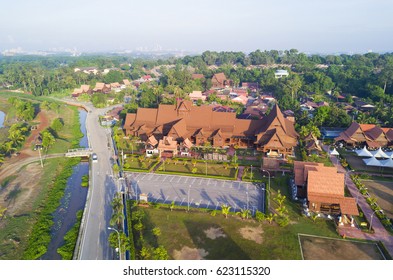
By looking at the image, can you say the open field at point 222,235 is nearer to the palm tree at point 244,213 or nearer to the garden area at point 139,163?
the palm tree at point 244,213

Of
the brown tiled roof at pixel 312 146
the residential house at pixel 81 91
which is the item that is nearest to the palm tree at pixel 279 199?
the brown tiled roof at pixel 312 146

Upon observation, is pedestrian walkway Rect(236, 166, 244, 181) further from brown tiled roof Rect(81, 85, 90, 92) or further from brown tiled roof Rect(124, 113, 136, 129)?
brown tiled roof Rect(81, 85, 90, 92)

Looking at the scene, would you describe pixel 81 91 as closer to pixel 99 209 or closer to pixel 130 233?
pixel 99 209

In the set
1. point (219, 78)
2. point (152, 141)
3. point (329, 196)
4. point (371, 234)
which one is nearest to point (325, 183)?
point (329, 196)

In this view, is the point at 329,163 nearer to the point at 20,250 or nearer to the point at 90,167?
the point at 90,167

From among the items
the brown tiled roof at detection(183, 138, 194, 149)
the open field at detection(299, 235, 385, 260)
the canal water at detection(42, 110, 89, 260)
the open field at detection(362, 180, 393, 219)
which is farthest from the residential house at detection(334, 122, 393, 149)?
the canal water at detection(42, 110, 89, 260)

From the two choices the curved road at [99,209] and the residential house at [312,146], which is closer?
the curved road at [99,209]

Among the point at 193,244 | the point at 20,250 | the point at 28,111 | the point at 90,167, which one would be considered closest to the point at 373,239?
the point at 193,244
